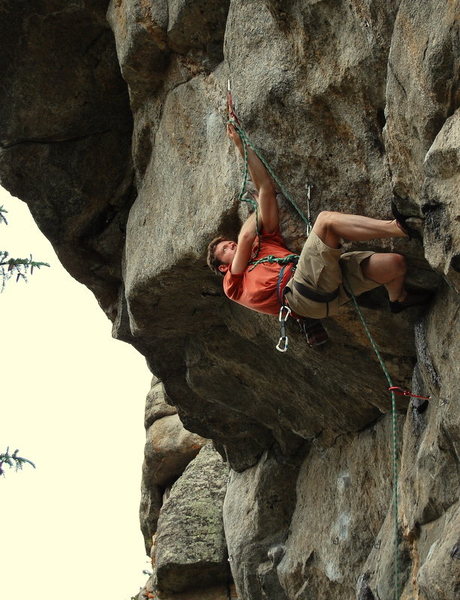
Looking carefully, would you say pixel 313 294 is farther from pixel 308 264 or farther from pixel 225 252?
pixel 225 252

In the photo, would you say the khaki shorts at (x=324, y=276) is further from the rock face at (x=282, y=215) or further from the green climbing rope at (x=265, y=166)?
the green climbing rope at (x=265, y=166)

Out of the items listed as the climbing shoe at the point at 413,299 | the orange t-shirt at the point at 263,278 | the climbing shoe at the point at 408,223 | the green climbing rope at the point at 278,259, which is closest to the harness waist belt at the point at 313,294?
the orange t-shirt at the point at 263,278

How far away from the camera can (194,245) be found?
33.2 ft

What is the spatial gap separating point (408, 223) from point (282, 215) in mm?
1677

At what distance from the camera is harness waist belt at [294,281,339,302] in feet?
27.7

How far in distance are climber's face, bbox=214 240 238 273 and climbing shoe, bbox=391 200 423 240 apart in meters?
1.92

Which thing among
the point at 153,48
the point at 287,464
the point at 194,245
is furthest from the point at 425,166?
the point at 287,464

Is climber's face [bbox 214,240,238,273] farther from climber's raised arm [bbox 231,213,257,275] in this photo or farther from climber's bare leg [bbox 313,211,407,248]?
climber's bare leg [bbox 313,211,407,248]

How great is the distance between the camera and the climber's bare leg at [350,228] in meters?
7.97

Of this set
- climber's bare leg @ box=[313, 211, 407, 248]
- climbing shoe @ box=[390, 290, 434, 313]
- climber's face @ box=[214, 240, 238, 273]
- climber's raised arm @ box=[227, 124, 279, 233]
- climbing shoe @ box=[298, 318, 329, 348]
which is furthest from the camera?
climber's face @ box=[214, 240, 238, 273]

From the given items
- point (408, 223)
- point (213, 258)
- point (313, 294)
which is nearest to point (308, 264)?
point (313, 294)

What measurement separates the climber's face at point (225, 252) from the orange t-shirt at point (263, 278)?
154 millimetres

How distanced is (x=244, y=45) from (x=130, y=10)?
74.8 inches

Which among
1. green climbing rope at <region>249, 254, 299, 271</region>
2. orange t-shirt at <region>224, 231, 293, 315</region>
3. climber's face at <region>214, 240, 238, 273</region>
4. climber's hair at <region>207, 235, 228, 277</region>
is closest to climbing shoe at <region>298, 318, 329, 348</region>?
orange t-shirt at <region>224, 231, 293, 315</region>
